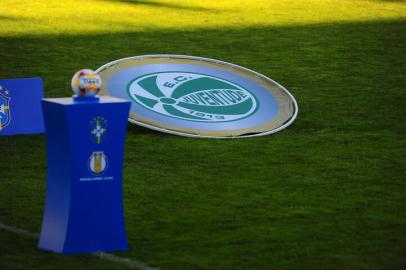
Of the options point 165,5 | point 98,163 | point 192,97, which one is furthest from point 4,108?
point 165,5

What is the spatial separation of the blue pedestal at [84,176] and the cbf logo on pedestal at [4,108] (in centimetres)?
270

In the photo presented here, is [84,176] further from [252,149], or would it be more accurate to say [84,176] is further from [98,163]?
[252,149]

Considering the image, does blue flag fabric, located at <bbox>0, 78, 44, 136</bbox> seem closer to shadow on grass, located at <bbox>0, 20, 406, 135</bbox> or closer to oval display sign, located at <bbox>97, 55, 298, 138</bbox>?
oval display sign, located at <bbox>97, 55, 298, 138</bbox>

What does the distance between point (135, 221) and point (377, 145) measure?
129 inches

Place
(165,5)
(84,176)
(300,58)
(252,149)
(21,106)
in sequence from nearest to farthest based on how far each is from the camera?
(84,176)
(21,106)
(252,149)
(300,58)
(165,5)

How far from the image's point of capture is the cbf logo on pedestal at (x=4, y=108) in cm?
904

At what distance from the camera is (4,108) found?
9078 mm

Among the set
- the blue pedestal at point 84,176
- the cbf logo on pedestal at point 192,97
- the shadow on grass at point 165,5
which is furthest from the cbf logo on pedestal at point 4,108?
the shadow on grass at point 165,5

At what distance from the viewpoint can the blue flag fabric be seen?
29.8 feet

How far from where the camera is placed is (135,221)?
23.5 feet

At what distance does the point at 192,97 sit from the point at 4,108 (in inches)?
77.1

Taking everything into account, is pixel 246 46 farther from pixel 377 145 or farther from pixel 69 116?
pixel 69 116

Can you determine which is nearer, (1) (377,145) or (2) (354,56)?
(1) (377,145)

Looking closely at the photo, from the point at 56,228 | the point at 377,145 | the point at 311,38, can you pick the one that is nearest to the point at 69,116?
the point at 56,228
